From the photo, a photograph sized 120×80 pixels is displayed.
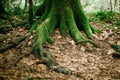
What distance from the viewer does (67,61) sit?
17.2 ft

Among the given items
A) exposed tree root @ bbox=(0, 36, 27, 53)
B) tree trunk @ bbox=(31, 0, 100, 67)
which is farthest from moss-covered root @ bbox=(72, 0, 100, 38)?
exposed tree root @ bbox=(0, 36, 27, 53)

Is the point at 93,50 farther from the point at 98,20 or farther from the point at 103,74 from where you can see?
the point at 98,20

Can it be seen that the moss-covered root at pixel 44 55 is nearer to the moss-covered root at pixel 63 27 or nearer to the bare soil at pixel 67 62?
the bare soil at pixel 67 62

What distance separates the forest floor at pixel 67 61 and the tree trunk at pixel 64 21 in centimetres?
21

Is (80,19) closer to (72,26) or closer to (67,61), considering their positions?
(72,26)

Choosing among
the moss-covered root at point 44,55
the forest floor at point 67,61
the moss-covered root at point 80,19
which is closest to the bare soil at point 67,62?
the forest floor at point 67,61

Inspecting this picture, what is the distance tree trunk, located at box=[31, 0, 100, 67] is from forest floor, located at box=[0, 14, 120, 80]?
21cm

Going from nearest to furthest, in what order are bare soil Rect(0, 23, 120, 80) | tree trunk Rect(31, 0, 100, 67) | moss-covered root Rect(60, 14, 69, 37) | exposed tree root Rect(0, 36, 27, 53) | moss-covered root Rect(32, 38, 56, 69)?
bare soil Rect(0, 23, 120, 80), moss-covered root Rect(32, 38, 56, 69), exposed tree root Rect(0, 36, 27, 53), tree trunk Rect(31, 0, 100, 67), moss-covered root Rect(60, 14, 69, 37)

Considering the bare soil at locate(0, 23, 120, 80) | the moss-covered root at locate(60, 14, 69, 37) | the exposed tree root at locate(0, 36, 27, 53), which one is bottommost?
the bare soil at locate(0, 23, 120, 80)

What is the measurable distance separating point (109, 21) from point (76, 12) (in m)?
2.97

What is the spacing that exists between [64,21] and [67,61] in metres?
1.81

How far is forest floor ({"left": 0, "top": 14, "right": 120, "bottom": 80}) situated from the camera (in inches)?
174

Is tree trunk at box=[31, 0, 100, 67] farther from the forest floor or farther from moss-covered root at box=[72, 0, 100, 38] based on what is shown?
the forest floor

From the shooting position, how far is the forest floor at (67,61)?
14.5 ft
